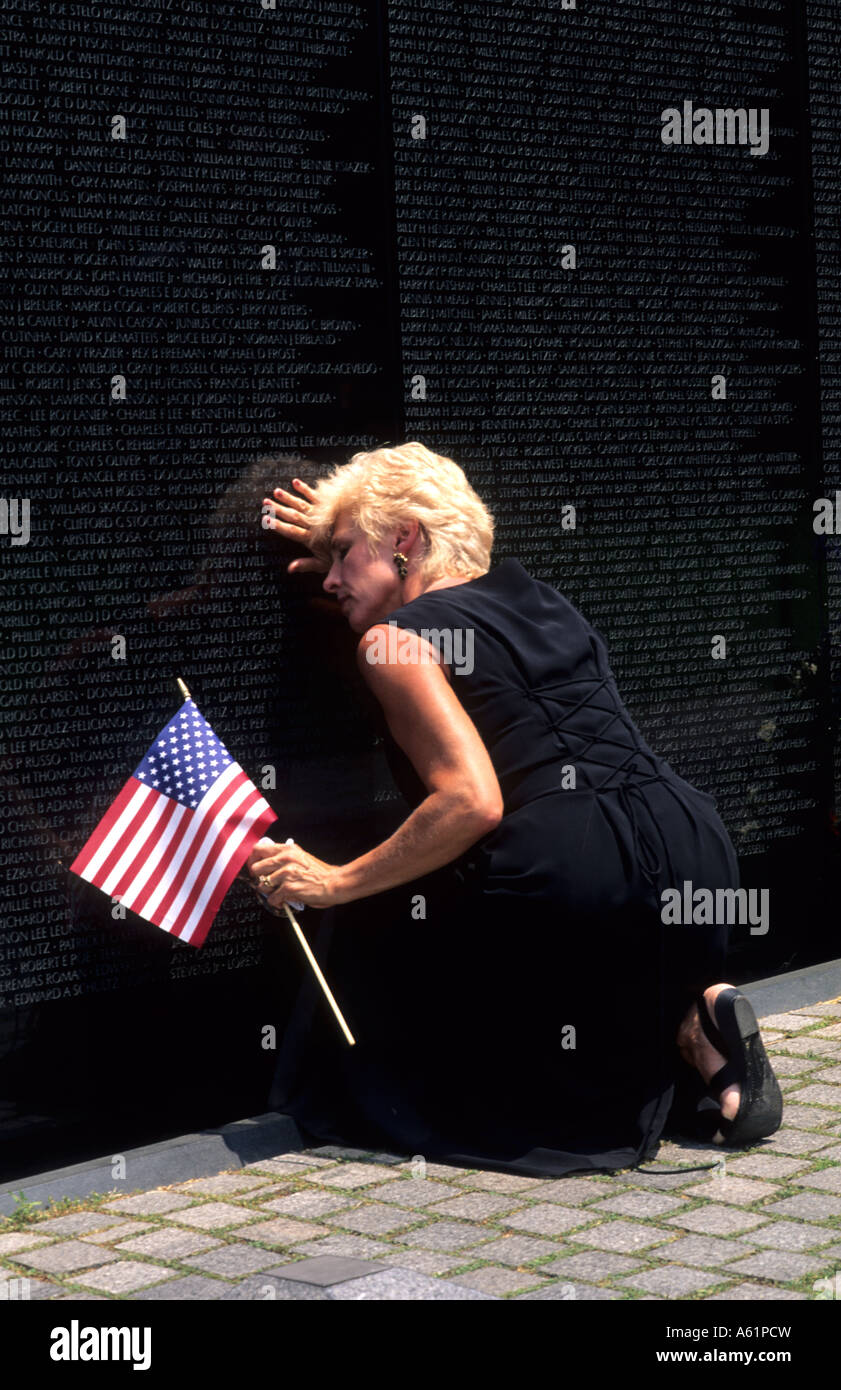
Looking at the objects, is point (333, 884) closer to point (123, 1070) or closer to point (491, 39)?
point (123, 1070)

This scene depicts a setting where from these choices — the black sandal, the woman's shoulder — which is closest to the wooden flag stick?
the woman's shoulder

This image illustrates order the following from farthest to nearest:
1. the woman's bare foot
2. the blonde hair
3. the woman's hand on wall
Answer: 1. the woman's hand on wall
2. the blonde hair
3. the woman's bare foot

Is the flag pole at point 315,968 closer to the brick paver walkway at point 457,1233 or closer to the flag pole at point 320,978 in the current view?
the flag pole at point 320,978

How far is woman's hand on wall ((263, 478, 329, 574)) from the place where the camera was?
5195mm

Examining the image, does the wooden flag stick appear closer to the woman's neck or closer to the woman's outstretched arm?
the woman's outstretched arm

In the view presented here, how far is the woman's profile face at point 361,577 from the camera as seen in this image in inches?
197

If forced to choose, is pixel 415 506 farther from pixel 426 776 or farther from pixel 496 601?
pixel 426 776

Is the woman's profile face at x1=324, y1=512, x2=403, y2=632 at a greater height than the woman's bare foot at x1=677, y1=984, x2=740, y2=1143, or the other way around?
the woman's profile face at x1=324, y1=512, x2=403, y2=632

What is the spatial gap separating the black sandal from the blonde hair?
1365 millimetres

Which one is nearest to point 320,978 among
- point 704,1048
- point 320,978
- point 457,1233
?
point 320,978

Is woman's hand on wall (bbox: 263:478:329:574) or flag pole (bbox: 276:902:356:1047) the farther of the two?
woman's hand on wall (bbox: 263:478:329:574)

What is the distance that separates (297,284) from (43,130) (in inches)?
33.9

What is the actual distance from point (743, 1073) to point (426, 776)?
1.15m
